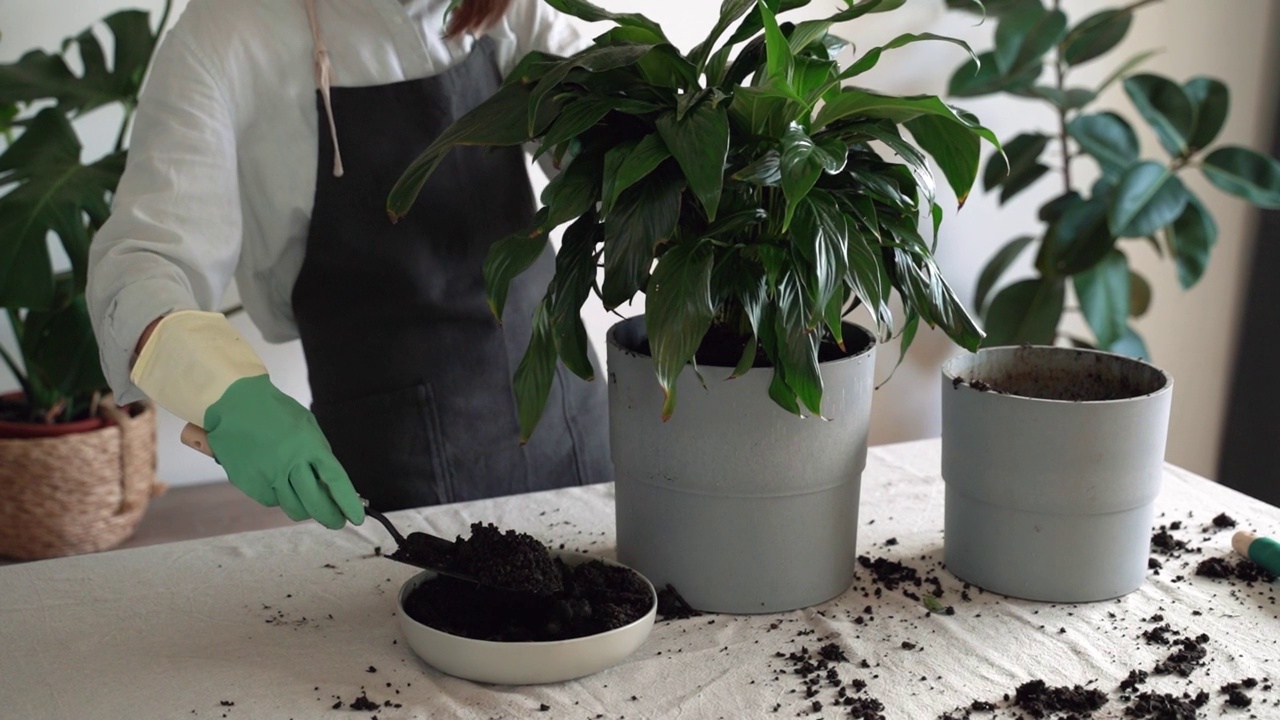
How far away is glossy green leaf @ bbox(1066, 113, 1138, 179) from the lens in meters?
2.49

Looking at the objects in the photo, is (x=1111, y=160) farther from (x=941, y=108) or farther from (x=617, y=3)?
(x=941, y=108)

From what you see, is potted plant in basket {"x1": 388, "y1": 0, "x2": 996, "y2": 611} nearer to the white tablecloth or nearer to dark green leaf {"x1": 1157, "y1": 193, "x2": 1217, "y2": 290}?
the white tablecloth

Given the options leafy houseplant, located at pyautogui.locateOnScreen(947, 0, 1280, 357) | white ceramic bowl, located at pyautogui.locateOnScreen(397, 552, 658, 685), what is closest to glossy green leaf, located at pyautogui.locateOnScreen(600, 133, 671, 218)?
white ceramic bowl, located at pyautogui.locateOnScreen(397, 552, 658, 685)

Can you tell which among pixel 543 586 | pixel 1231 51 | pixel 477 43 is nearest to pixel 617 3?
pixel 477 43

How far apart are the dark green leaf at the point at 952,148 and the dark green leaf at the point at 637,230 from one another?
22 centimetres

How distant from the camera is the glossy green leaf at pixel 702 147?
859 mm

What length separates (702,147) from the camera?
87cm

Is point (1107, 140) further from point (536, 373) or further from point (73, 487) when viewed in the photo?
point (73, 487)

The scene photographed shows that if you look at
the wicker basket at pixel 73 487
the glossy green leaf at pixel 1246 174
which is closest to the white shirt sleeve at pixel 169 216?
the wicker basket at pixel 73 487

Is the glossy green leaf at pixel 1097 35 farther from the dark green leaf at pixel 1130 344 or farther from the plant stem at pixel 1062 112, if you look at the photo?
the dark green leaf at pixel 1130 344

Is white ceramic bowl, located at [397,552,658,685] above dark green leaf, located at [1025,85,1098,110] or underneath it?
underneath

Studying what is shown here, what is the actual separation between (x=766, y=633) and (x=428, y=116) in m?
0.76

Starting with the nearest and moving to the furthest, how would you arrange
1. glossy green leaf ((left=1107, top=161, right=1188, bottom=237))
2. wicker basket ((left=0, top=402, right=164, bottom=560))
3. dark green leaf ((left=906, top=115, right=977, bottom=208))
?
dark green leaf ((left=906, top=115, right=977, bottom=208)), wicker basket ((left=0, top=402, right=164, bottom=560)), glossy green leaf ((left=1107, top=161, right=1188, bottom=237))

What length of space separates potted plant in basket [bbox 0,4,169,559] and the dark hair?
33.3 inches
